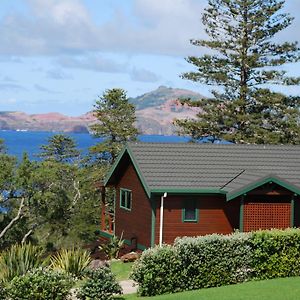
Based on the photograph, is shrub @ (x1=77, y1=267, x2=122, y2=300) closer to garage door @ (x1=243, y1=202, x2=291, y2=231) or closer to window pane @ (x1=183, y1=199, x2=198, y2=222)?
garage door @ (x1=243, y1=202, x2=291, y2=231)

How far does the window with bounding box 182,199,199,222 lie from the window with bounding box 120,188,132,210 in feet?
11.0

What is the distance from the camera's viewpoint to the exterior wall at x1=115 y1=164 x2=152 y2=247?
27.6 m

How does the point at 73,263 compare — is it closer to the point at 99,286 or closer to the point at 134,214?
the point at 99,286

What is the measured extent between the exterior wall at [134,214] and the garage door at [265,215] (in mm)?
3869

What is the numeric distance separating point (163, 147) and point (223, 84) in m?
20.8

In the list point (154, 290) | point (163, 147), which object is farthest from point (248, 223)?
point (154, 290)

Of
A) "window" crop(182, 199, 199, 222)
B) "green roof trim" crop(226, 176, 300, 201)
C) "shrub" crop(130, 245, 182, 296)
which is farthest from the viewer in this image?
"window" crop(182, 199, 199, 222)

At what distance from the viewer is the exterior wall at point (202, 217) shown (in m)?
27.0

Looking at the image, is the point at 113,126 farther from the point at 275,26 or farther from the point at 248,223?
the point at 248,223

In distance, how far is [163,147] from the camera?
29.6 m

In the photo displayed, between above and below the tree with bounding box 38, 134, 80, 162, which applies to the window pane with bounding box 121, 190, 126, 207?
below

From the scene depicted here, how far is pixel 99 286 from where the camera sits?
17.2 meters

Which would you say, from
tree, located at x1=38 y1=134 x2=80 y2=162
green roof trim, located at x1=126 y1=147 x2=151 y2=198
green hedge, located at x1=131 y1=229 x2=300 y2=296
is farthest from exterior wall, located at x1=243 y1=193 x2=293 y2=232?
tree, located at x1=38 y1=134 x2=80 y2=162

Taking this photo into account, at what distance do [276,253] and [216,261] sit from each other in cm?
188
